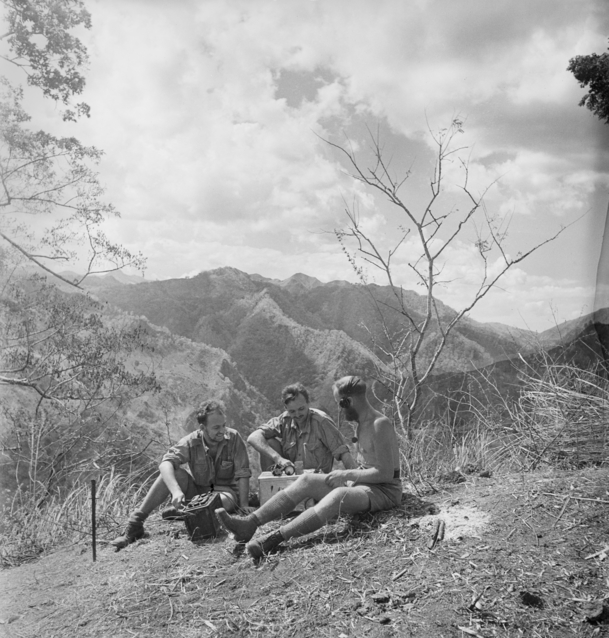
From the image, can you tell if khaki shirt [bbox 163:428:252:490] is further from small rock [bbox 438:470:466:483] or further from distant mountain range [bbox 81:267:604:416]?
distant mountain range [bbox 81:267:604:416]

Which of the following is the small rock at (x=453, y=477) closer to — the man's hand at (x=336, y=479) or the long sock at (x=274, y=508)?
the man's hand at (x=336, y=479)

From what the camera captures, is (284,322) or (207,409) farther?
(284,322)

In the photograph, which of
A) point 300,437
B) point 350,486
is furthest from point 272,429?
point 350,486

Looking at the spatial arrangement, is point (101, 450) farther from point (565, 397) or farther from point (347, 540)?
point (565, 397)

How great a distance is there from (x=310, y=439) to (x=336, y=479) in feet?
3.57

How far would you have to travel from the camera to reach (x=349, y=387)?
3678 mm

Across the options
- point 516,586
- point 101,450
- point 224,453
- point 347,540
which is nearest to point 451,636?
point 516,586

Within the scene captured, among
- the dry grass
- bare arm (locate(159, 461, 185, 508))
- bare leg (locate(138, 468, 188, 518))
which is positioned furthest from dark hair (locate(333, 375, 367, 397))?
the dry grass

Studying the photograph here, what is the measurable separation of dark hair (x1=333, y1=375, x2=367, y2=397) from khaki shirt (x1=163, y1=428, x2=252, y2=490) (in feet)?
4.13

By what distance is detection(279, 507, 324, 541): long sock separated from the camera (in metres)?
3.36

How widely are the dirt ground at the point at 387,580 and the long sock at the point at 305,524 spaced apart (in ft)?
0.24

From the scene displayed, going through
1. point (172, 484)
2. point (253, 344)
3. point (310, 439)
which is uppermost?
point (253, 344)

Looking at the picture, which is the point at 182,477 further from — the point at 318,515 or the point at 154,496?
the point at 318,515

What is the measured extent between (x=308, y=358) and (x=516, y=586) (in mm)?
6189
